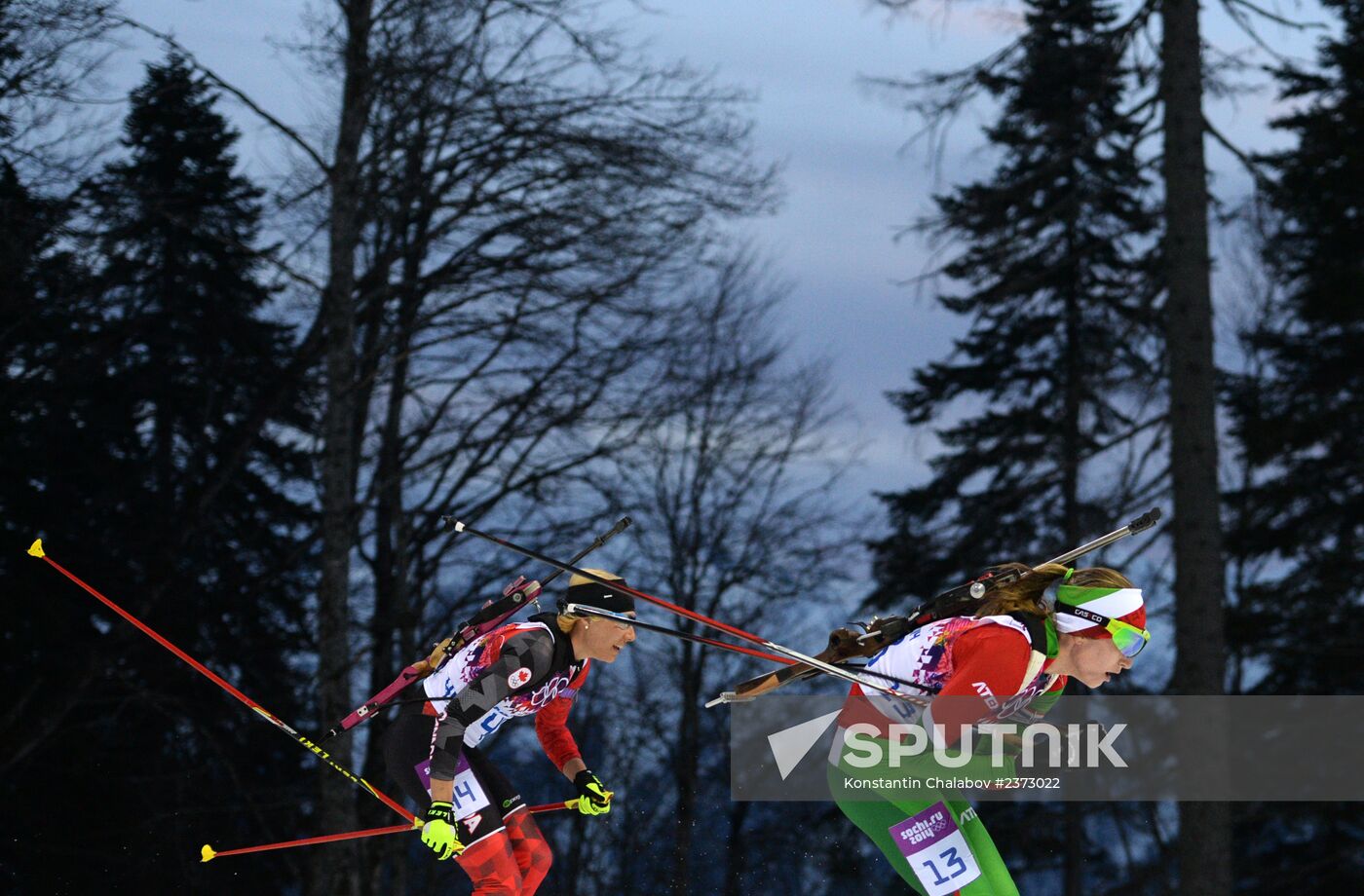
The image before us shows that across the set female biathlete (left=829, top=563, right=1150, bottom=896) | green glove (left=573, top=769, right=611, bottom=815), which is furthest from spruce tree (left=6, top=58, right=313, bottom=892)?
female biathlete (left=829, top=563, right=1150, bottom=896)

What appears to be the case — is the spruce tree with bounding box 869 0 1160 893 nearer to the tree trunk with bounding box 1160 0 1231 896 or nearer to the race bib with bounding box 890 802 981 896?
the tree trunk with bounding box 1160 0 1231 896

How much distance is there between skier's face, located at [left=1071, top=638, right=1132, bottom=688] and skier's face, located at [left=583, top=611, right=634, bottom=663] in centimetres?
154

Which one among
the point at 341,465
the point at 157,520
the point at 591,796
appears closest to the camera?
the point at 591,796

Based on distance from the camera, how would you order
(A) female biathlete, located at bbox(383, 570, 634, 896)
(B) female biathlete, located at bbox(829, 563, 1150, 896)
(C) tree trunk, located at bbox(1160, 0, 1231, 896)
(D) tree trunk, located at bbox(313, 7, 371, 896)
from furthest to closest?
(D) tree trunk, located at bbox(313, 7, 371, 896) < (C) tree trunk, located at bbox(1160, 0, 1231, 896) < (A) female biathlete, located at bbox(383, 570, 634, 896) < (B) female biathlete, located at bbox(829, 563, 1150, 896)

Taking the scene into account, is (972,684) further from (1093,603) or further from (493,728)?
(493,728)

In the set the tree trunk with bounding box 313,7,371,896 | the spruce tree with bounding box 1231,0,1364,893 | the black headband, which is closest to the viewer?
the black headband

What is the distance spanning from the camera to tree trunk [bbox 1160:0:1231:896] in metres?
10.1

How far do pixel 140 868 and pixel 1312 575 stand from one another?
1309cm

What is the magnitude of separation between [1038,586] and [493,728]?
2098 millimetres

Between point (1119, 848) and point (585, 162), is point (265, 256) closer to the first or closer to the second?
point (585, 162)

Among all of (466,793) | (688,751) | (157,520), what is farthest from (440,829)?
(688,751)

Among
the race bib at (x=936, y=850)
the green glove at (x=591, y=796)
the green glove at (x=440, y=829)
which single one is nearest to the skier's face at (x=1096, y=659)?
the race bib at (x=936, y=850)

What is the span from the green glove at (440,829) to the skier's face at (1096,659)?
2192mm

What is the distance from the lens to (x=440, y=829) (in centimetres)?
502
